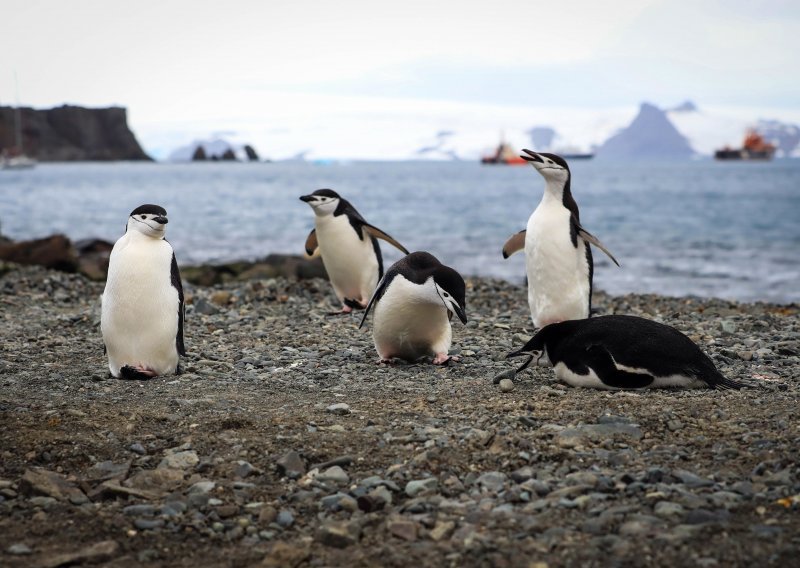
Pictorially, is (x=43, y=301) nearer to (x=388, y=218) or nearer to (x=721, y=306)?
(x=721, y=306)

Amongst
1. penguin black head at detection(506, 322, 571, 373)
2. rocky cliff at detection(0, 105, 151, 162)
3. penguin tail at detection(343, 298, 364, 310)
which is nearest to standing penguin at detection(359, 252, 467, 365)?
penguin black head at detection(506, 322, 571, 373)

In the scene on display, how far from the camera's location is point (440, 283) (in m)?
5.62

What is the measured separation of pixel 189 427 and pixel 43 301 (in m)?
5.97

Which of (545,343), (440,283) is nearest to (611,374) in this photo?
(545,343)

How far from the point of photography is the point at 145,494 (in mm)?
3570

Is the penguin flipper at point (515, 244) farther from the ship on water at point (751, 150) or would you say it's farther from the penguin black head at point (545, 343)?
the ship on water at point (751, 150)

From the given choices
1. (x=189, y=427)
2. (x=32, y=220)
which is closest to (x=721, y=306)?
(x=189, y=427)

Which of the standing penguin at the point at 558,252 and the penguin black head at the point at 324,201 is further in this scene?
the penguin black head at the point at 324,201

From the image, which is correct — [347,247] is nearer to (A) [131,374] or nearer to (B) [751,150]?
(A) [131,374]

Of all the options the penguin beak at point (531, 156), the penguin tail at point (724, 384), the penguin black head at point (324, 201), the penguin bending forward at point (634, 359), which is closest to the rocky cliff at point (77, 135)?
the penguin black head at point (324, 201)

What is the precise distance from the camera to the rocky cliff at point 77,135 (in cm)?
14025

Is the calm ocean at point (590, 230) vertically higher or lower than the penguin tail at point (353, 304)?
lower

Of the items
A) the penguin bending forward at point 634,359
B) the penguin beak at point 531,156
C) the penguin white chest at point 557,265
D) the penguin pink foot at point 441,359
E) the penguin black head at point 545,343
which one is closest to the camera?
the penguin bending forward at point 634,359

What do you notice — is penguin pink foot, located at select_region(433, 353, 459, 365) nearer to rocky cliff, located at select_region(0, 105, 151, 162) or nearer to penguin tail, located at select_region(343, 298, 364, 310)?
penguin tail, located at select_region(343, 298, 364, 310)
